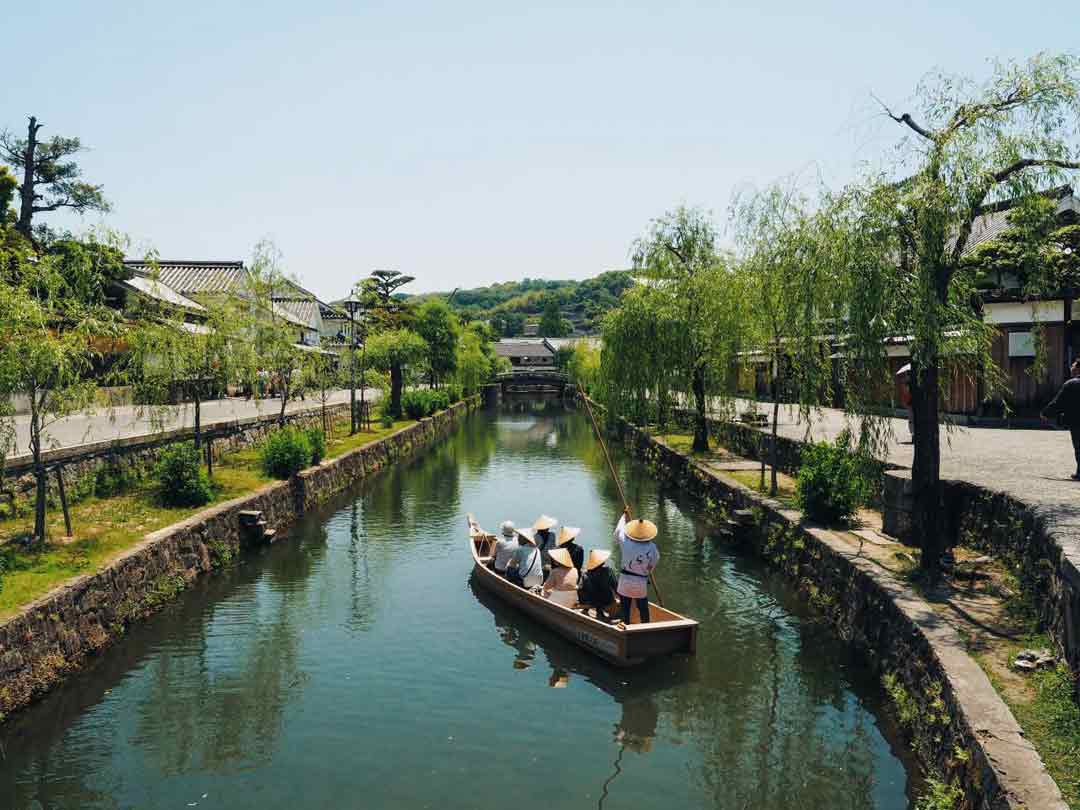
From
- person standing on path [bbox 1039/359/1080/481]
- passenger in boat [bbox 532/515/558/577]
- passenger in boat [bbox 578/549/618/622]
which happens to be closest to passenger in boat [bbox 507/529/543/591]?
passenger in boat [bbox 532/515/558/577]

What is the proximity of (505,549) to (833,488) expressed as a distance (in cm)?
597

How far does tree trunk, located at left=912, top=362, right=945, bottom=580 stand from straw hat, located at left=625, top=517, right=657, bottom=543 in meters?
3.56

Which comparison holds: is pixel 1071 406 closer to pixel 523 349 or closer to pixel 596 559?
pixel 596 559

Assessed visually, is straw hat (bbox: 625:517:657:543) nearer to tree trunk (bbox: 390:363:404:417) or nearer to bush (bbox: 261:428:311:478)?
bush (bbox: 261:428:311:478)

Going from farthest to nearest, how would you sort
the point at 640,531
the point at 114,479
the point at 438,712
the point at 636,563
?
1. the point at 114,479
2. the point at 640,531
3. the point at 636,563
4. the point at 438,712

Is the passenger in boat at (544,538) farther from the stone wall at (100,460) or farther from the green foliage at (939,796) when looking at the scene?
the stone wall at (100,460)

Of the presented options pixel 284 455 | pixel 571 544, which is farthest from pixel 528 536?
pixel 284 455

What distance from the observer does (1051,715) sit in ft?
21.1

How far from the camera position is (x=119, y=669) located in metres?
10.6

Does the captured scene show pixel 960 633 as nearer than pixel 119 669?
Yes

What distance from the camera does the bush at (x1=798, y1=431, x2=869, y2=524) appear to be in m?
13.9

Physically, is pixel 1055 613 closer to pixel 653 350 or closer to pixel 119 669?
pixel 119 669

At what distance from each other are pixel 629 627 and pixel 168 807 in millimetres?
5528

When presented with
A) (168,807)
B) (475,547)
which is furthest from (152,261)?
(168,807)
